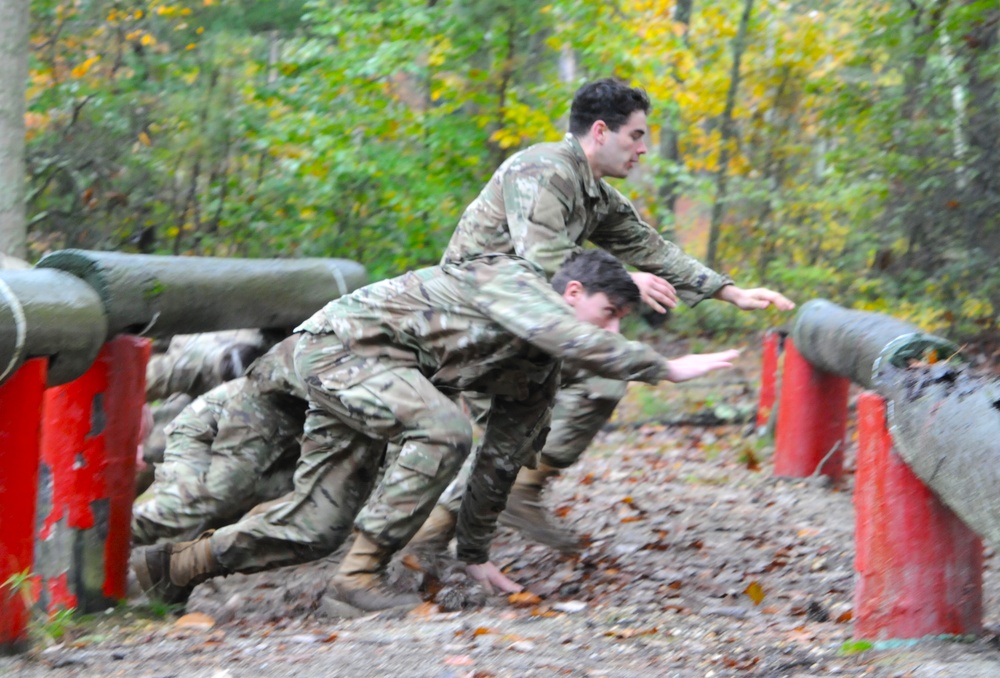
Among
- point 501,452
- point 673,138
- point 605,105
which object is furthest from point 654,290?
point 673,138

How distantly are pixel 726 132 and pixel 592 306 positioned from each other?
13.2 metres

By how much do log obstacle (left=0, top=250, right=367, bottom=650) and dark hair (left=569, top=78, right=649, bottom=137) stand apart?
1774mm

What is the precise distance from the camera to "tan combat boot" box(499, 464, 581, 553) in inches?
238

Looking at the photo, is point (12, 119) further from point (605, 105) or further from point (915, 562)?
point (915, 562)

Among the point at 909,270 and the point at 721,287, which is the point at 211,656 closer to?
the point at 721,287

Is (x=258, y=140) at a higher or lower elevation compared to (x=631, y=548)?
higher

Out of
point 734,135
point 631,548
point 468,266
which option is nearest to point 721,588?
point 631,548

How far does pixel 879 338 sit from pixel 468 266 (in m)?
1.99

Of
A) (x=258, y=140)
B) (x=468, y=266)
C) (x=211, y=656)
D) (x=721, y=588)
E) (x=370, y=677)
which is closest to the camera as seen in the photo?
(x=370, y=677)

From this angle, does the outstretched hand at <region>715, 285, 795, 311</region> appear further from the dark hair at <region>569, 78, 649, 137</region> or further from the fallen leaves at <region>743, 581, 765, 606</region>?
the fallen leaves at <region>743, 581, 765, 606</region>

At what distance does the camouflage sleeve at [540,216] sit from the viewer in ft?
16.5

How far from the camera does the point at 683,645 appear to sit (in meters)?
3.98

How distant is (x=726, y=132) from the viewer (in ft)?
55.6

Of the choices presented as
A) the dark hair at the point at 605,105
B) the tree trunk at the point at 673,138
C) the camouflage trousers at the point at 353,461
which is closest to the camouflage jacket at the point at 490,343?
the camouflage trousers at the point at 353,461
